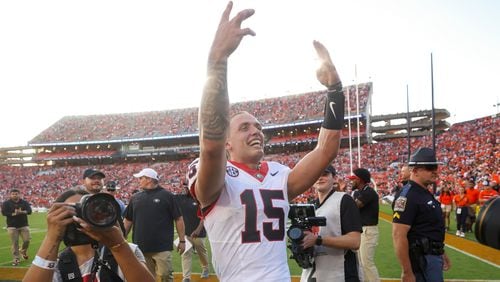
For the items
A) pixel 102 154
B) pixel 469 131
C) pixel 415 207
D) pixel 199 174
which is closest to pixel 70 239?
pixel 199 174

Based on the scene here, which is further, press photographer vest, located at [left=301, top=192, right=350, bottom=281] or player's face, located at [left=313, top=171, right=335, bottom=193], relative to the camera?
player's face, located at [left=313, top=171, right=335, bottom=193]

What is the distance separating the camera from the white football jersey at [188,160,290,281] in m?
2.34

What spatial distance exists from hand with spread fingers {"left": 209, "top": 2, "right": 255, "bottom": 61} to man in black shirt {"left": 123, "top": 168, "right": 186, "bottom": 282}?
5109 millimetres

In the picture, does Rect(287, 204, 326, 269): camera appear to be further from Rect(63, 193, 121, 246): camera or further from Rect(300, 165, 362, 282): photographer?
Rect(63, 193, 121, 246): camera

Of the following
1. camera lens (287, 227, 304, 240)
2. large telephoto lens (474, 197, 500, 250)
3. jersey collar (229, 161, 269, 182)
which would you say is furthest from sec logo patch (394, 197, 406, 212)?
large telephoto lens (474, 197, 500, 250)

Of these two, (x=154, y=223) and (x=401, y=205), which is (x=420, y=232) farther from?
(x=154, y=223)

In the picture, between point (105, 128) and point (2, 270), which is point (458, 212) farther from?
point (105, 128)

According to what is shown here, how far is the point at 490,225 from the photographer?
66.5 inches

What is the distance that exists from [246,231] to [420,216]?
2314mm

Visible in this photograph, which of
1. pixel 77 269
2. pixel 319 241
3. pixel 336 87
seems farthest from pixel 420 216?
pixel 77 269

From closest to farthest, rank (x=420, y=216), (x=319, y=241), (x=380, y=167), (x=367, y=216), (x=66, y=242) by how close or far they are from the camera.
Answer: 1. (x=66, y=242)
2. (x=319, y=241)
3. (x=420, y=216)
4. (x=367, y=216)
5. (x=380, y=167)

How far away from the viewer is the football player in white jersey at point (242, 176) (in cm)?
203

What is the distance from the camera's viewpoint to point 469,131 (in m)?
40.2

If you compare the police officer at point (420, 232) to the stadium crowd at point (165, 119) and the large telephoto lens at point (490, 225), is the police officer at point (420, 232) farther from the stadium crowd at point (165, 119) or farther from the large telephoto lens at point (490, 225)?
the stadium crowd at point (165, 119)
